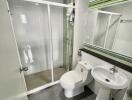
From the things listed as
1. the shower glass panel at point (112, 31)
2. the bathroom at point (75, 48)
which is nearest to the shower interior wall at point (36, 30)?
the bathroom at point (75, 48)

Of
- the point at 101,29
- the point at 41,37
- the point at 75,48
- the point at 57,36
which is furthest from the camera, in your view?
the point at 57,36

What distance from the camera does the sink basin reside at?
1006mm

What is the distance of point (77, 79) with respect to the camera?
63.9 inches

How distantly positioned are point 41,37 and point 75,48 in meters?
0.94

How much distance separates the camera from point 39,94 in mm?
1806

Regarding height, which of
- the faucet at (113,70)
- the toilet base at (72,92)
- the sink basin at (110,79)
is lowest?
the toilet base at (72,92)

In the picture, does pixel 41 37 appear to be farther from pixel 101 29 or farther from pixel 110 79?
pixel 110 79

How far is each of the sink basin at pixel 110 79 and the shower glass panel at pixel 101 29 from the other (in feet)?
1.77

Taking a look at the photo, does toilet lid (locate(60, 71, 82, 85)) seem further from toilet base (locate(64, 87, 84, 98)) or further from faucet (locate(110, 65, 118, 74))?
faucet (locate(110, 65, 118, 74))

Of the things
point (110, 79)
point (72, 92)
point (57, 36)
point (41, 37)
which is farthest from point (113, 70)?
point (41, 37)

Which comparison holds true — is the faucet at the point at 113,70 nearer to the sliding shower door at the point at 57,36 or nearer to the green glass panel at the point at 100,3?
the green glass panel at the point at 100,3

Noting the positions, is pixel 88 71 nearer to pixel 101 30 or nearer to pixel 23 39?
pixel 101 30

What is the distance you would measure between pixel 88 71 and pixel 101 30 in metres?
0.84

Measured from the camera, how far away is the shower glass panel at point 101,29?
61.8 inches
